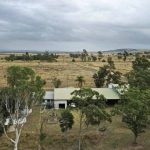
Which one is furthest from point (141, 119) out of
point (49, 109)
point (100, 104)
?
point (49, 109)

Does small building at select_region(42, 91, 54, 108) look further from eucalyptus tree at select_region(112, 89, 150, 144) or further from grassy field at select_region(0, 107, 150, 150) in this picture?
eucalyptus tree at select_region(112, 89, 150, 144)

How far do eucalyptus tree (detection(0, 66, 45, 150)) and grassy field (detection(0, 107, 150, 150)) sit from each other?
3304 millimetres

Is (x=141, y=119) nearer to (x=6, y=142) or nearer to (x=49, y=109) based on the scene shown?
(x=6, y=142)

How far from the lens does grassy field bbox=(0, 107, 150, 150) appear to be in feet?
125

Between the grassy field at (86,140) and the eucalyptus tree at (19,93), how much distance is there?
3304mm

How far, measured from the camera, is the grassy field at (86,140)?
38.2 metres

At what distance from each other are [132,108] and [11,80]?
12.0m

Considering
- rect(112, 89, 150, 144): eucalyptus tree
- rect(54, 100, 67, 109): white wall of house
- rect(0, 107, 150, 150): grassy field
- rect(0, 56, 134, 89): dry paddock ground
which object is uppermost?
rect(112, 89, 150, 144): eucalyptus tree

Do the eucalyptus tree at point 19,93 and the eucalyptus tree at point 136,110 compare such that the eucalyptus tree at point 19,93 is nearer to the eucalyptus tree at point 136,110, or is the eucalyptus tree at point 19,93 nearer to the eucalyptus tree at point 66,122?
the eucalyptus tree at point 66,122

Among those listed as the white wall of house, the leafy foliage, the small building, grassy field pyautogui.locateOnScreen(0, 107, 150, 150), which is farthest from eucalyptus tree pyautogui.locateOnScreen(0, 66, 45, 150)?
the small building

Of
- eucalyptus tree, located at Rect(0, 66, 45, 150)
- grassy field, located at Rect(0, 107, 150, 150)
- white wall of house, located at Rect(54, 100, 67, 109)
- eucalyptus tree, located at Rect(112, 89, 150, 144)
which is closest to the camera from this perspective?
eucalyptus tree, located at Rect(0, 66, 45, 150)

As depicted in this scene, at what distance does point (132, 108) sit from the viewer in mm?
36406

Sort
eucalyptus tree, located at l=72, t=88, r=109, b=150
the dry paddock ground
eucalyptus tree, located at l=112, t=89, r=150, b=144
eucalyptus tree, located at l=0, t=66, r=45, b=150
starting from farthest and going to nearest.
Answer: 1. the dry paddock ground
2. eucalyptus tree, located at l=72, t=88, r=109, b=150
3. eucalyptus tree, located at l=112, t=89, r=150, b=144
4. eucalyptus tree, located at l=0, t=66, r=45, b=150

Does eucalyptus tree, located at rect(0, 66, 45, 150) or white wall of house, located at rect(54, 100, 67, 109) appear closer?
eucalyptus tree, located at rect(0, 66, 45, 150)
